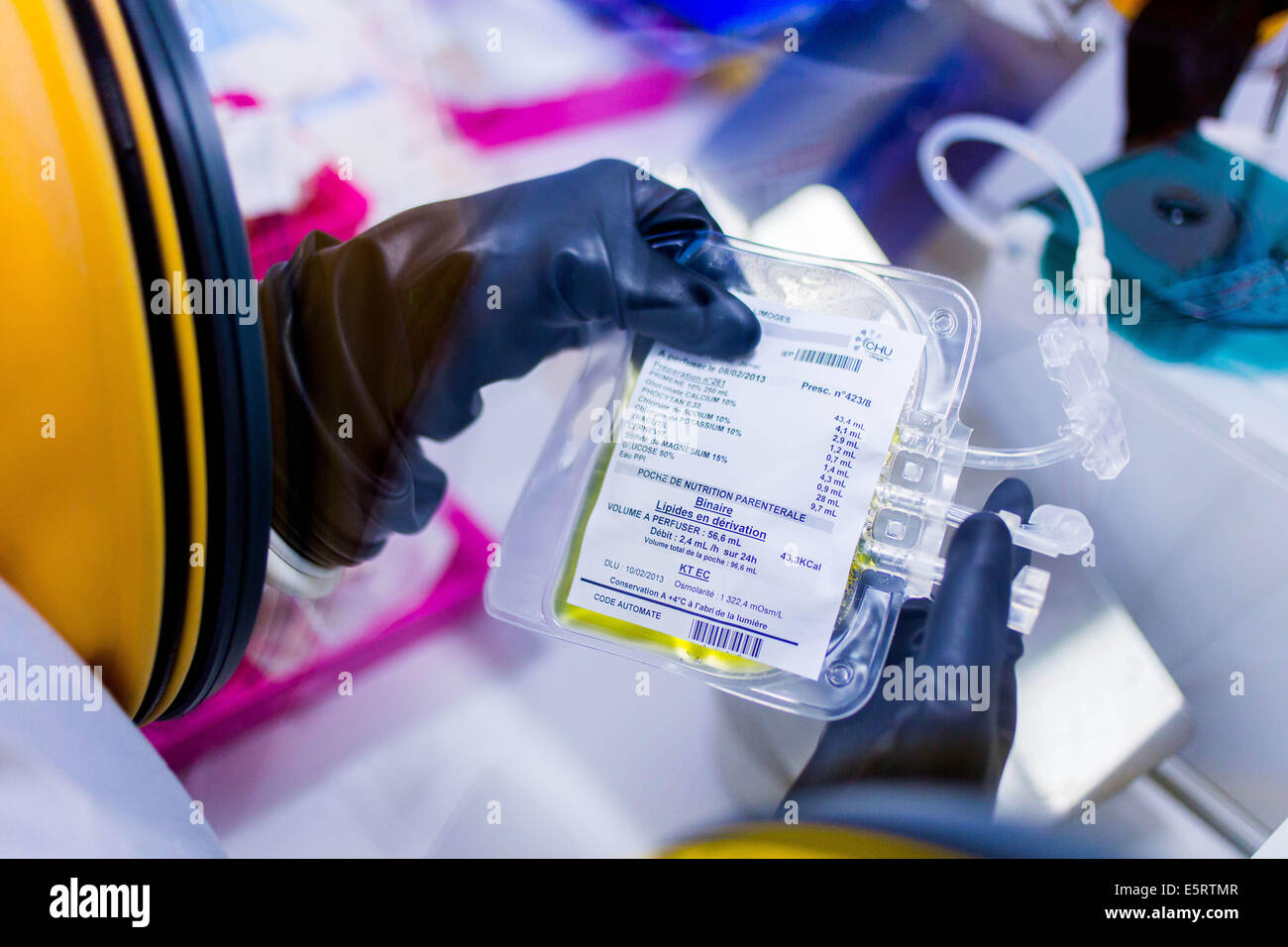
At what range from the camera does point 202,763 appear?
670 millimetres

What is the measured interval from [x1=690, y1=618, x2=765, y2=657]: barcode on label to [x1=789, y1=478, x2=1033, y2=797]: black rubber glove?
4.5 inches

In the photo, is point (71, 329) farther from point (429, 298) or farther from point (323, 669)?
point (323, 669)

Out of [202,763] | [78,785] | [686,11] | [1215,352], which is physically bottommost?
[202,763]

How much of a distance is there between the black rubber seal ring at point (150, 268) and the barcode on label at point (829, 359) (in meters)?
0.37

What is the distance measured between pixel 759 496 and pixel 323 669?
1.53ft

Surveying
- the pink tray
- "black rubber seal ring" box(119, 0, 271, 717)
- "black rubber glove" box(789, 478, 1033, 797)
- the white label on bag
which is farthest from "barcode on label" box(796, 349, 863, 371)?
the pink tray

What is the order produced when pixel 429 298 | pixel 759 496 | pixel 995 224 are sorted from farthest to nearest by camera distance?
1. pixel 995 224
2. pixel 429 298
3. pixel 759 496

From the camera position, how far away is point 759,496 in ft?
1.65

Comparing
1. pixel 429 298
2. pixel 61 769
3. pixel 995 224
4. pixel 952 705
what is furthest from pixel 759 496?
pixel 995 224

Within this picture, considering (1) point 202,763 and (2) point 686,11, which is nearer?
(1) point 202,763

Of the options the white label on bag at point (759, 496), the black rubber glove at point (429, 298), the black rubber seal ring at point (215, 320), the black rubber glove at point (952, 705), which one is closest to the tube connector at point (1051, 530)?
the black rubber glove at point (952, 705)
